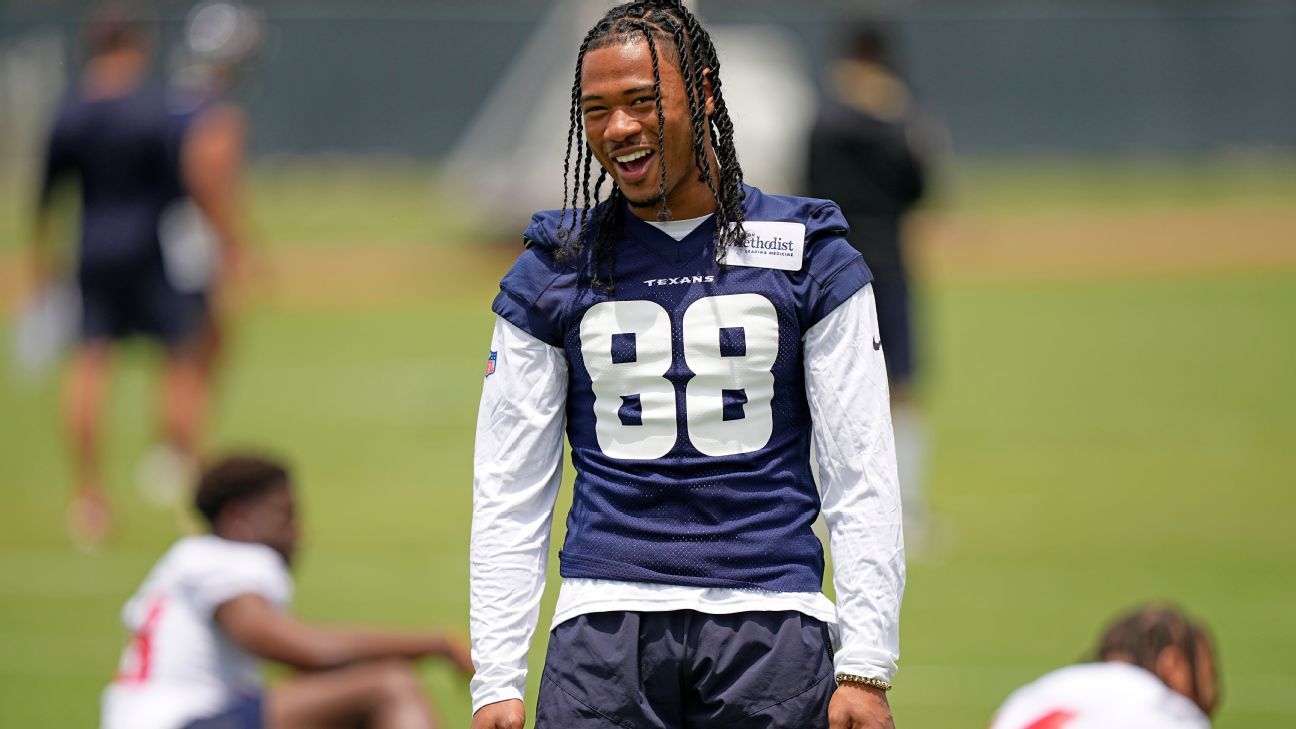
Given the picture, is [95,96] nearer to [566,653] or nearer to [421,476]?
[421,476]

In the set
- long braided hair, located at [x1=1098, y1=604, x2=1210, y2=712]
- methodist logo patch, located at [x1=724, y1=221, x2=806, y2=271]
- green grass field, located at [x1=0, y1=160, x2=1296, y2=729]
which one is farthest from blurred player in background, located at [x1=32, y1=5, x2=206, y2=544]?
methodist logo patch, located at [x1=724, y1=221, x2=806, y2=271]

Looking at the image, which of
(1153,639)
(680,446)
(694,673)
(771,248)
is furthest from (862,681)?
(1153,639)

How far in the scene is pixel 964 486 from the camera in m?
10.5

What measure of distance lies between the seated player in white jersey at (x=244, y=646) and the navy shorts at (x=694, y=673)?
1226 mm

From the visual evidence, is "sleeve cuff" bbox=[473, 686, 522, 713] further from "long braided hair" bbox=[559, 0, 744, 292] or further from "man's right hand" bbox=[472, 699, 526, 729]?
"long braided hair" bbox=[559, 0, 744, 292]

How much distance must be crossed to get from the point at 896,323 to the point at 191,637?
4.96 metres

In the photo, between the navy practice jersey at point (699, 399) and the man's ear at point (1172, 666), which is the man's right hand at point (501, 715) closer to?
the navy practice jersey at point (699, 399)

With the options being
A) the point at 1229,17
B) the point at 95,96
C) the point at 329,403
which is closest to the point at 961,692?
the point at 95,96

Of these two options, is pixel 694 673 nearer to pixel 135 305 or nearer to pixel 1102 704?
pixel 1102 704

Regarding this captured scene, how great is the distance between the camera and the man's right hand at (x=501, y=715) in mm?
3264

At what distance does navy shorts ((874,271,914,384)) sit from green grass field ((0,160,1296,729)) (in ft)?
3.06

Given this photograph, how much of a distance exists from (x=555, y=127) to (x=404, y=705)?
22466mm

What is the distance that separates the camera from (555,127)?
26828 millimetres

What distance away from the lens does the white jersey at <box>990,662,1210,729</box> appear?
392 centimetres
